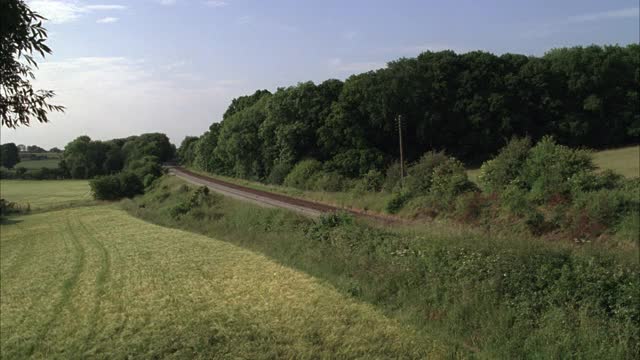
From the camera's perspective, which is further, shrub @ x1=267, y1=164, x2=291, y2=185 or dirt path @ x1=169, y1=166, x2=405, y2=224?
shrub @ x1=267, y1=164, x2=291, y2=185

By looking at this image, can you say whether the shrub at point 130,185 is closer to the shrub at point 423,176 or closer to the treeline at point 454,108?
the treeline at point 454,108

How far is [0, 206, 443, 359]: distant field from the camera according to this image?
991 cm

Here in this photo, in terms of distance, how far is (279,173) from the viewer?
63.0 meters

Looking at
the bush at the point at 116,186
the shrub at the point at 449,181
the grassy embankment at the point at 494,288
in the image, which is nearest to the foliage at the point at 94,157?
the bush at the point at 116,186

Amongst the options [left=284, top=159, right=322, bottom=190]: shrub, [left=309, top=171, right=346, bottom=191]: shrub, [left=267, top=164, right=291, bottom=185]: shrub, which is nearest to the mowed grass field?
[left=309, top=171, right=346, bottom=191]: shrub

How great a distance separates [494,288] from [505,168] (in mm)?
18472

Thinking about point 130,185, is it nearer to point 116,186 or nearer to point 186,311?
point 116,186

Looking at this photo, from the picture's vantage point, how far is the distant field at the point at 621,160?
44009mm

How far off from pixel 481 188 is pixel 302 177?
29348 mm

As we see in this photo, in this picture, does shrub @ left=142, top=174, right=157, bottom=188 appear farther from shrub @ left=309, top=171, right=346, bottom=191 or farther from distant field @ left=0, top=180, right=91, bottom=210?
shrub @ left=309, top=171, right=346, bottom=191

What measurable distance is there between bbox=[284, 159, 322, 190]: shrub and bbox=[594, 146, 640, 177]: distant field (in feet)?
87.9

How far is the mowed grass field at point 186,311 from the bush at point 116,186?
48211 mm

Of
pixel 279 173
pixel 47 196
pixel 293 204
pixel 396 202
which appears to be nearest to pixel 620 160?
pixel 396 202

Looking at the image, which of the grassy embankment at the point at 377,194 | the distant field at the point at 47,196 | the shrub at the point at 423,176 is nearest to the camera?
the shrub at the point at 423,176
